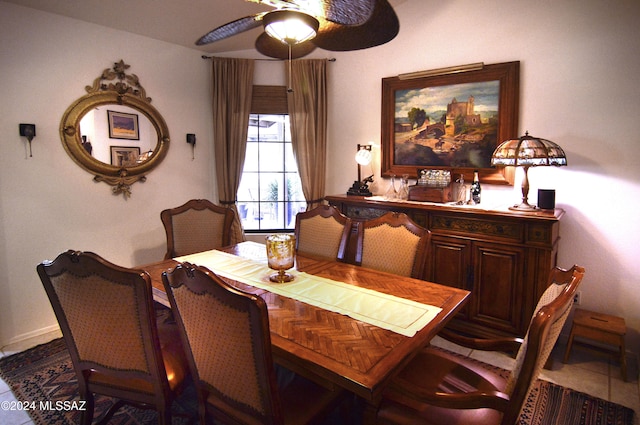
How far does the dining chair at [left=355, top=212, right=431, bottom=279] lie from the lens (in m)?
2.31

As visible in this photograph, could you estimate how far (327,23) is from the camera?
1.86 meters

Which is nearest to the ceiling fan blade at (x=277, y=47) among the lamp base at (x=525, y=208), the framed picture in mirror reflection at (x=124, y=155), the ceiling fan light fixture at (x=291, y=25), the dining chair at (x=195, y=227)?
the ceiling fan light fixture at (x=291, y=25)

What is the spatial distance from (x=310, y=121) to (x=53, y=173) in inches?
95.8

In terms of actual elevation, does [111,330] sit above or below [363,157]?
below

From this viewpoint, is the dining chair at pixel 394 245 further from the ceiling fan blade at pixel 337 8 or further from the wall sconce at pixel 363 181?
the ceiling fan blade at pixel 337 8

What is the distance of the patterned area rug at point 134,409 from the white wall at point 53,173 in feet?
2.06

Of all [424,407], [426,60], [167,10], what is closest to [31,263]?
[167,10]

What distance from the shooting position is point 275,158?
4.35 m

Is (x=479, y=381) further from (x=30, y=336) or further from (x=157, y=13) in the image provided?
(x=157, y=13)

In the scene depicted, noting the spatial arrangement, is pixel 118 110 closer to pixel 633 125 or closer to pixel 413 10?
pixel 413 10

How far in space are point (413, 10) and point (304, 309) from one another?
3.07 meters

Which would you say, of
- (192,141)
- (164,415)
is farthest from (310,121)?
(164,415)

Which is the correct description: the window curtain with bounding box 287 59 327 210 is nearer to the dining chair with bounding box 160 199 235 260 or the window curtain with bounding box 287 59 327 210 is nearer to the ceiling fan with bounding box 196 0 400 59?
the dining chair with bounding box 160 199 235 260

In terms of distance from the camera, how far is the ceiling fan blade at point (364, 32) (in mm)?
1631
